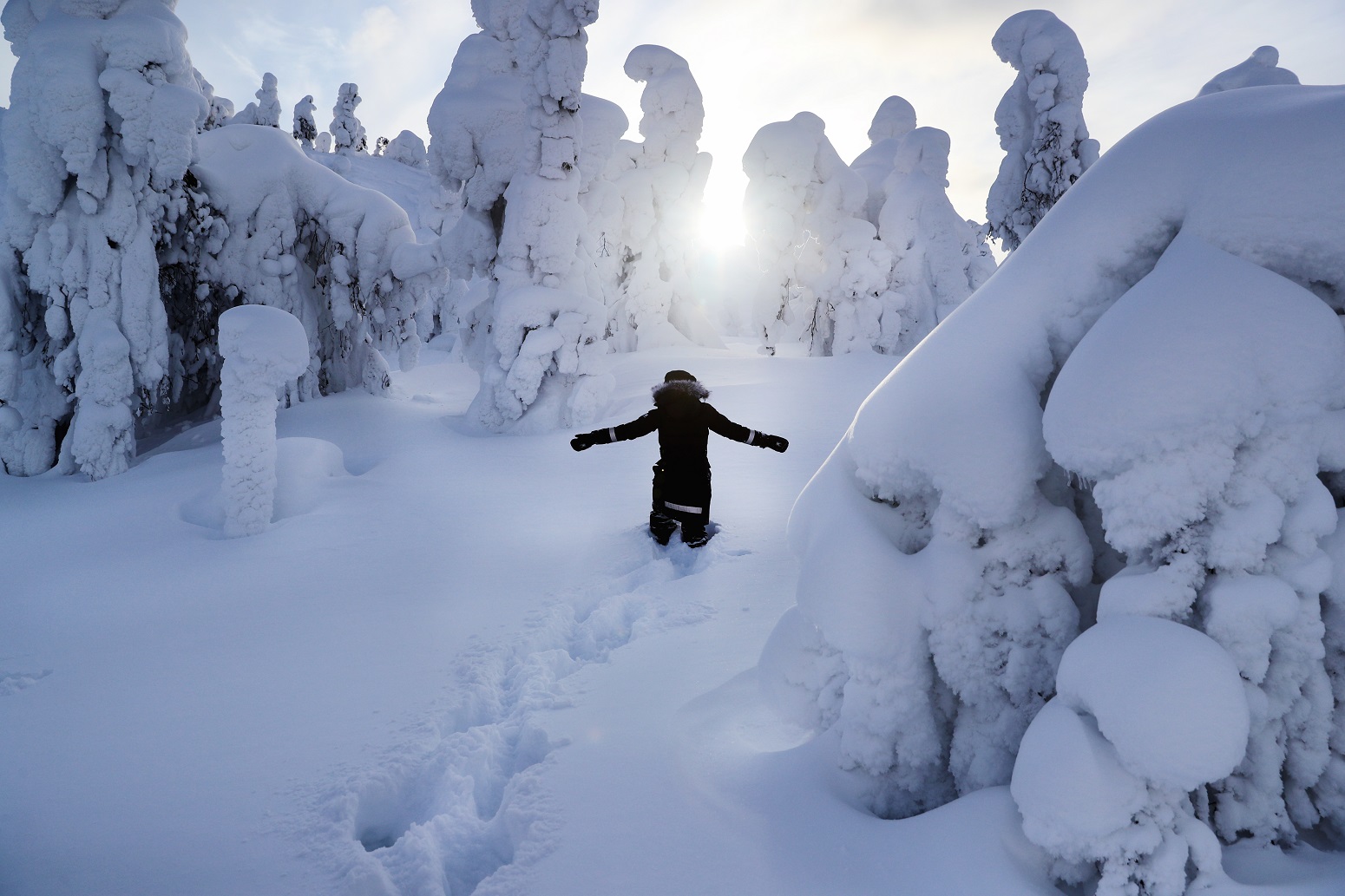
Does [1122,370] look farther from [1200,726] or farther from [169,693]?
[169,693]

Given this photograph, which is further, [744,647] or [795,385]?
[795,385]

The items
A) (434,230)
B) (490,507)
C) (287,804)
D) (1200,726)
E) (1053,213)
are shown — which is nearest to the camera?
(1200,726)

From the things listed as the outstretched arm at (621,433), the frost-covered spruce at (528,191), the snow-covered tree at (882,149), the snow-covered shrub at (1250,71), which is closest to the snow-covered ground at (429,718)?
the outstretched arm at (621,433)

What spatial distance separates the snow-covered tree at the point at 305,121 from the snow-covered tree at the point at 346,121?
1920 millimetres

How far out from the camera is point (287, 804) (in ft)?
8.45

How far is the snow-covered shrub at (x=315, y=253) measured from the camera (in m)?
10.8

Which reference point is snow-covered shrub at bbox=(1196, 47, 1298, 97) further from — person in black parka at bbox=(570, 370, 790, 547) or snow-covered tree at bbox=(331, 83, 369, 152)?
snow-covered tree at bbox=(331, 83, 369, 152)

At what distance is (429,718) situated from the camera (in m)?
3.17

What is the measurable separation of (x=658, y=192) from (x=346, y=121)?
23.0 m

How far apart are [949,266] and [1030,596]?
57.9 feet

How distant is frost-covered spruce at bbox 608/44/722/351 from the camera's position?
17.5 meters

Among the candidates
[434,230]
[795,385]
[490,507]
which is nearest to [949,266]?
[795,385]

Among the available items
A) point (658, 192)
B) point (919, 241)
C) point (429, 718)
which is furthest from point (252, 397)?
point (919, 241)

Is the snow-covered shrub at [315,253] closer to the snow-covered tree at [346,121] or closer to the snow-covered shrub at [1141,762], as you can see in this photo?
the snow-covered shrub at [1141,762]
